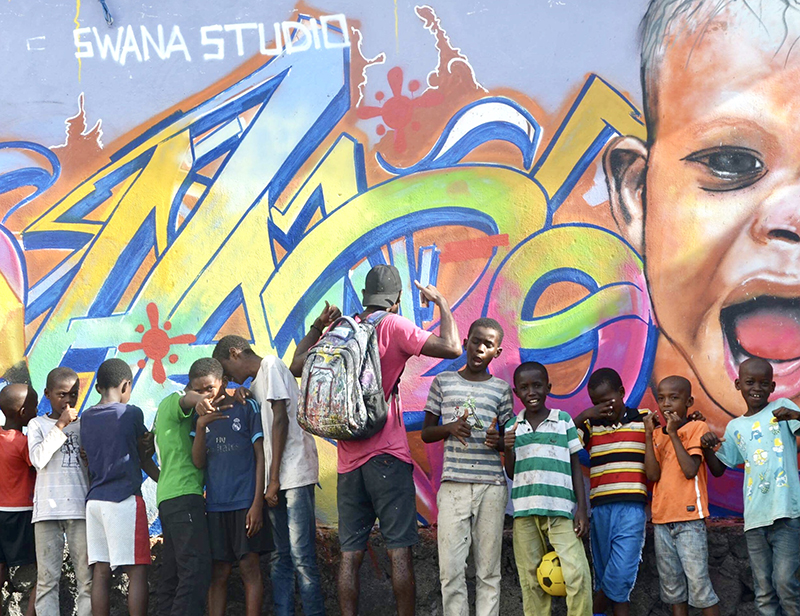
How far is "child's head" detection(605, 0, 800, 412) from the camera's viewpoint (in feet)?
18.9

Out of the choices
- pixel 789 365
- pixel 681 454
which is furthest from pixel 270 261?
pixel 789 365

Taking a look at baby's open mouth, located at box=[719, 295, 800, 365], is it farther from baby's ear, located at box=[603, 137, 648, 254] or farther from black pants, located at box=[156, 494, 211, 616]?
black pants, located at box=[156, 494, 211, 616]

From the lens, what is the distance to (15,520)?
18.6 ft

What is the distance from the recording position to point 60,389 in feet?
18.7

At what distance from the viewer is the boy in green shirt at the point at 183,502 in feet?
16.8

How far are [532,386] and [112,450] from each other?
2.34 m

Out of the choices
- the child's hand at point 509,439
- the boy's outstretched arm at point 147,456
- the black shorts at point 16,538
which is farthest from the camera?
the black shorts at point 16,538

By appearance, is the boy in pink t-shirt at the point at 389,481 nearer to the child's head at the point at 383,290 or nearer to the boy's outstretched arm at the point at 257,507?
the child's head at the point at 383,290

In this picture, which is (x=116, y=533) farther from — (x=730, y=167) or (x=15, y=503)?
(x=730, y=167)

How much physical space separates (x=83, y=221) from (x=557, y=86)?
10.6ft

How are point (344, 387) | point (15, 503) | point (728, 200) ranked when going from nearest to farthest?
point (344, 387)
point (15, 503)
point (728, 200)

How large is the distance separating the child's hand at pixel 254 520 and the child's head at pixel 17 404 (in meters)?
1.69

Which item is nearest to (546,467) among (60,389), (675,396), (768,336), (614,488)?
(614,488)

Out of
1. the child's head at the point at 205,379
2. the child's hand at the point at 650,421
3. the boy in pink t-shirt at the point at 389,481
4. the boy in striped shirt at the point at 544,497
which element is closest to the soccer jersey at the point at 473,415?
the boy in striped shirt at the point at 544,497
